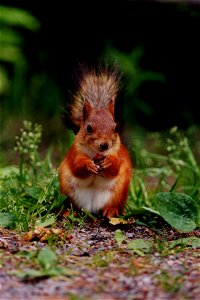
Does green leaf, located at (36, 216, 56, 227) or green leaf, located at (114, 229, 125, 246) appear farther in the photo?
green leaf, located at (36, 216, 56, 227)

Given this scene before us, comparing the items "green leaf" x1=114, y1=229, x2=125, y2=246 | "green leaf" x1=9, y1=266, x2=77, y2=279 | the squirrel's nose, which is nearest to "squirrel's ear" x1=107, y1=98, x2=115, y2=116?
the squirrel's nose

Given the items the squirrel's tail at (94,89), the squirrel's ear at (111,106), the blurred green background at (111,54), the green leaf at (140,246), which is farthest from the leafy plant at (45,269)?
the blurred green background at (111,54)

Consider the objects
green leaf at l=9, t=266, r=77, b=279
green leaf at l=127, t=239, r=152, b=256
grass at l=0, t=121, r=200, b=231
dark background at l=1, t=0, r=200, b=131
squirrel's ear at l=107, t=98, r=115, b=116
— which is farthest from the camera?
dark background at l=1, t=0, r=200, b=131

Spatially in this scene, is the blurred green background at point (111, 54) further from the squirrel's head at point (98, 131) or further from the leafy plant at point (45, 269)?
the leafy plant at point (45, 269)

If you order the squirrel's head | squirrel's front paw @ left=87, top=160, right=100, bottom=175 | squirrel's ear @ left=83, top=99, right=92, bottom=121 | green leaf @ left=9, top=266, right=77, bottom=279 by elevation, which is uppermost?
squirrel's ear @ left=83, top=99, right=92, bottom=121

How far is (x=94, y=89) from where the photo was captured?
222 inches

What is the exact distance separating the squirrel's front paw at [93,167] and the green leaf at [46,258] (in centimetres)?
98

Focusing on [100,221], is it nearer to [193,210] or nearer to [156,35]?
[193,210]

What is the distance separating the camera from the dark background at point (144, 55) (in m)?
9.39

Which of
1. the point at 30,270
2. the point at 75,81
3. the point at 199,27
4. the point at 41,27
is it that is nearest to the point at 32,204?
the point at 75,81

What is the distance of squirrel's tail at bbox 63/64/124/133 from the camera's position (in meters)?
5.62

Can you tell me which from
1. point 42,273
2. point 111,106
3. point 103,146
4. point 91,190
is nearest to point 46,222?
point 91,190

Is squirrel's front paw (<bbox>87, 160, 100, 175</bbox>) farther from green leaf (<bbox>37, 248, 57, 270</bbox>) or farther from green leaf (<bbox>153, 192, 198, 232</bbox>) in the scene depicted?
green leaf (<bbox>37, 248, 57, 270</bbox>)

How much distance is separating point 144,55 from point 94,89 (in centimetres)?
408
